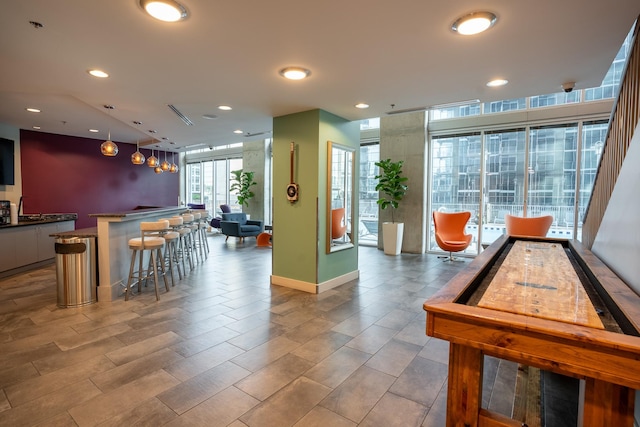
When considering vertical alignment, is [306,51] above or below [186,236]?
above

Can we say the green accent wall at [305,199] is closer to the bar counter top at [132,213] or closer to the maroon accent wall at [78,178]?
the bar counter top at [132,213]

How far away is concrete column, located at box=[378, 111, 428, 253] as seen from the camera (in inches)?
300

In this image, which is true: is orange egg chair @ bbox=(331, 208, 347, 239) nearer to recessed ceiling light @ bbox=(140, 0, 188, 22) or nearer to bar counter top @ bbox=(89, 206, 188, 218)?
bar counter top @ bbox=(89, 206, 188, 218)

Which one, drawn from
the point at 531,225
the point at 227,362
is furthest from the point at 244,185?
the point at 227,362

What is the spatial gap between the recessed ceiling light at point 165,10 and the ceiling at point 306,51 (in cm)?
5

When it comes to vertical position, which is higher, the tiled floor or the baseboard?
the baseboard

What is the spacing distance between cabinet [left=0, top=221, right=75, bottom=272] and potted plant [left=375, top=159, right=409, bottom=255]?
249 inches

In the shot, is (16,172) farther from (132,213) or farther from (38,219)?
(132,213)

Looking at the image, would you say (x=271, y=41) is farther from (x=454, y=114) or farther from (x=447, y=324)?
(x=454, y=114)

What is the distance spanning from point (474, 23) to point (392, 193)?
210 inches

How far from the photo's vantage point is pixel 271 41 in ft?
8.40

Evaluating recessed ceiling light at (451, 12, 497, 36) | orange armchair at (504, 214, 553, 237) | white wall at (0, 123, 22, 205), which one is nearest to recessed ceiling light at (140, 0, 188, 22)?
recessed ceiling light at (451, 12, 497, 36)

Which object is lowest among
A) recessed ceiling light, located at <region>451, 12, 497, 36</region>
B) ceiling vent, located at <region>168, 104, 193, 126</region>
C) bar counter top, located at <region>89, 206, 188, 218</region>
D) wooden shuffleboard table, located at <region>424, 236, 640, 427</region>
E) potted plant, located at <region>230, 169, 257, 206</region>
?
wooden shuffleboard table, located at <region>424, 236, 640, 427</region>

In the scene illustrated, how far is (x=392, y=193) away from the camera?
747 centimetres
